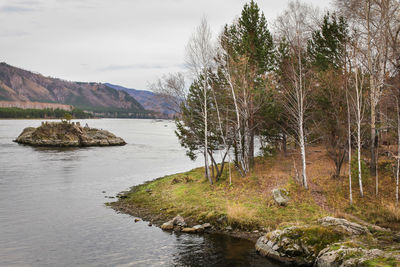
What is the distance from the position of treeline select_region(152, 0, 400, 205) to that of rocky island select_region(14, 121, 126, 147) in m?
61.3

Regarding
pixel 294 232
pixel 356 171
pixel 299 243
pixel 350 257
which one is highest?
pixel 356 171

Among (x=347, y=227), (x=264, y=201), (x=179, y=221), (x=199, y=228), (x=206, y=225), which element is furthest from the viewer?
(x=264, y=201)

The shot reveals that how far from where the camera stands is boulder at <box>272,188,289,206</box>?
20.8m

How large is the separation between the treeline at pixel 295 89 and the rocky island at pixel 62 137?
61.3 m

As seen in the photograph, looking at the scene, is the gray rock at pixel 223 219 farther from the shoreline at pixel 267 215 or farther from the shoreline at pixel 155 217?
the shoreline at pixel 155 217

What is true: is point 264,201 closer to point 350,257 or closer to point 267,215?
point 267,215

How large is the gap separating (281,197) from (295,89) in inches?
327

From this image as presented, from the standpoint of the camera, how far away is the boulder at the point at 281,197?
20766mm

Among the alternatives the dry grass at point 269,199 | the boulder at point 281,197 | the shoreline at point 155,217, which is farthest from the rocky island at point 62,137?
the boulder at point 281,197

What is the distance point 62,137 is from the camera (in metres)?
84.7

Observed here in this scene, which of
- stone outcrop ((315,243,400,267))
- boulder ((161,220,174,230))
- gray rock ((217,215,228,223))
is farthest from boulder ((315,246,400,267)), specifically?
boulder ((161,220,174,230))

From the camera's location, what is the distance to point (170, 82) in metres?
28.4

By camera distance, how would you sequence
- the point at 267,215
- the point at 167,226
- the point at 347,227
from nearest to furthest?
the point at 347,227
the point at 167,226
the point at 267,215

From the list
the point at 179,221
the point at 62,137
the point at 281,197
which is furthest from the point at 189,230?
the point at 62,137
